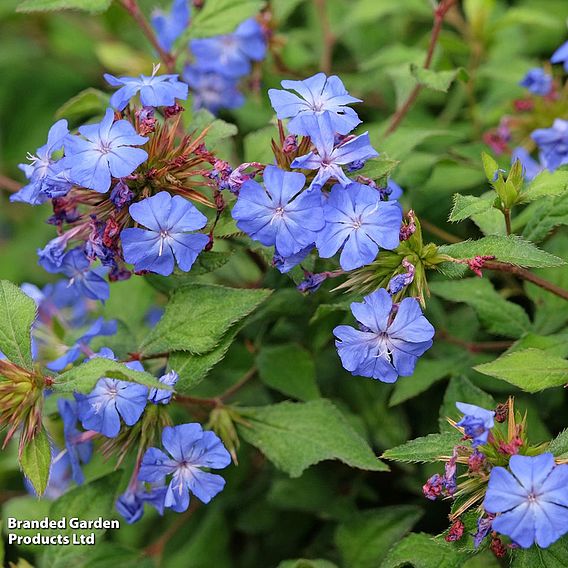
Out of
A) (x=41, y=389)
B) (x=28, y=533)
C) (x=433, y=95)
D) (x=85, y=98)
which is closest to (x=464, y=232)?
(x=433, y=95)

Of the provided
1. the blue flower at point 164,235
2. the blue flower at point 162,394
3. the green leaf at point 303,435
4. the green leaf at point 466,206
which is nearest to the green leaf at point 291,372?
the green leaf at point 303,435

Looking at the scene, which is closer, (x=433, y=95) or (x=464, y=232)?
(x=464, y=232)

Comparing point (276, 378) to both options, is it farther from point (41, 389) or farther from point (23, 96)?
point (23, 96)

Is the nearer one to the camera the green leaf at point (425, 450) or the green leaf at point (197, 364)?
the green leaf at point (425, 450)

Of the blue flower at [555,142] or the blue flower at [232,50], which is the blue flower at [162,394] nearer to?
the blue flower at [555,142]

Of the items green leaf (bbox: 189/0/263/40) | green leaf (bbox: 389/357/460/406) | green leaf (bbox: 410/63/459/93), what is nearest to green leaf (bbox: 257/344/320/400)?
green leaf (bbox: 389/357/460/406)
